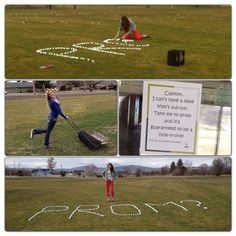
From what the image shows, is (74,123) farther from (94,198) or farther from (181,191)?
(181,191)

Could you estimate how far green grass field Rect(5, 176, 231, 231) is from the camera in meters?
6.00

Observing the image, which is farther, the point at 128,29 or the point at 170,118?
the point at 128,29

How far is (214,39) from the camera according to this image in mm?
6793

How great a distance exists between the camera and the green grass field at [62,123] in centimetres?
610

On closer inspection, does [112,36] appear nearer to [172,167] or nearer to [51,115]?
[51,115]

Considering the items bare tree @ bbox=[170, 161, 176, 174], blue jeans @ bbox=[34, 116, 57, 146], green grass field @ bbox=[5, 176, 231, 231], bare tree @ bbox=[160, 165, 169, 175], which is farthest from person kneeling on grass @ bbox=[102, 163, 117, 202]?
blue jeans @ bbox=[34, 116, 57, 146]

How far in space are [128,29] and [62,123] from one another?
1649mm

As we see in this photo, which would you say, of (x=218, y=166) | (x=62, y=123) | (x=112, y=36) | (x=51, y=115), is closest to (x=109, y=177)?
(x=62, y=123)

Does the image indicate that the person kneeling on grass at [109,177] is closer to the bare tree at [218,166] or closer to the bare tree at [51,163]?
the bare tree at [51,163]

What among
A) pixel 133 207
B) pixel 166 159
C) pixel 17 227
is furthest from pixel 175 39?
pixel 17 227

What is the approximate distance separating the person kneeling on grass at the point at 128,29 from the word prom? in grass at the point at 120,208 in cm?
228

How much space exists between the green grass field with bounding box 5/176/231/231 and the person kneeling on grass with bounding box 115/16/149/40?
1.98 meters

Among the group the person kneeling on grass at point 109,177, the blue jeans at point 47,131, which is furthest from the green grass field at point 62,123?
the person kneeling on grass at point 109,177

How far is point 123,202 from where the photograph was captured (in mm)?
6188
